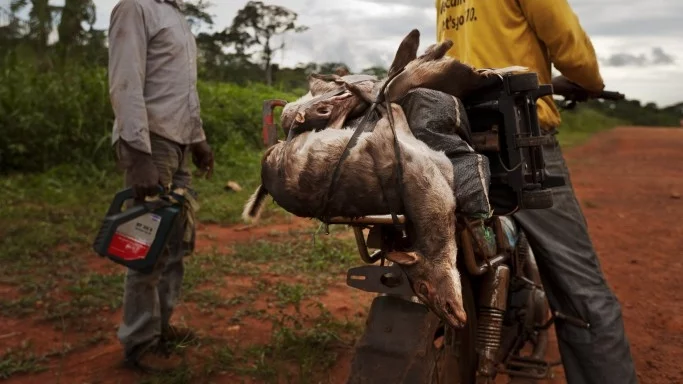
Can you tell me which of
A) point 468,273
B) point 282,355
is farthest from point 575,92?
point 282,355

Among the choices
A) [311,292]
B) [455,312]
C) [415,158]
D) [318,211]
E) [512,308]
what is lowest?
[311,292]

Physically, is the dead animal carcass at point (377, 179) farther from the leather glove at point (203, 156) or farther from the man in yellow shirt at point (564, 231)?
the leather glove at point (203, 156)

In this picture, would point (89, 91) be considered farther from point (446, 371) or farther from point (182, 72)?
point (446, 371)

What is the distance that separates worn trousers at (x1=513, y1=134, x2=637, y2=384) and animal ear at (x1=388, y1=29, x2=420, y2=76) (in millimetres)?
906

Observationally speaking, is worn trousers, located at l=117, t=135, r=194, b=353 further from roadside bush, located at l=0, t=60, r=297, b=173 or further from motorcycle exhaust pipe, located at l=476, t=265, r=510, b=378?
roadside bush, located at l=0, t=60, r=297, b=173

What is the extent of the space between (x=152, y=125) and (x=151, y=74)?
0.82ft

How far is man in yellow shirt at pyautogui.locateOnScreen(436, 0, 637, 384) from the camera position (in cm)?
238

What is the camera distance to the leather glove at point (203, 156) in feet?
11.7

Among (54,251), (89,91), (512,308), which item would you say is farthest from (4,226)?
(512,308)

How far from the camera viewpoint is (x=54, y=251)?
5.14 meters

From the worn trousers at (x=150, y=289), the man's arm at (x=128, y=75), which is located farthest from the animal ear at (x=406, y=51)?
the worn trousers at (x=150, y=289)

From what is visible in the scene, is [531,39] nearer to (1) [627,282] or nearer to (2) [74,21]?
(1) [627,282]

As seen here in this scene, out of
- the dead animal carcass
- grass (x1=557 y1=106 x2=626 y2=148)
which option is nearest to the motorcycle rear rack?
the dead animal carcass

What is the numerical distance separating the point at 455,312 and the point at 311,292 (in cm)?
287
